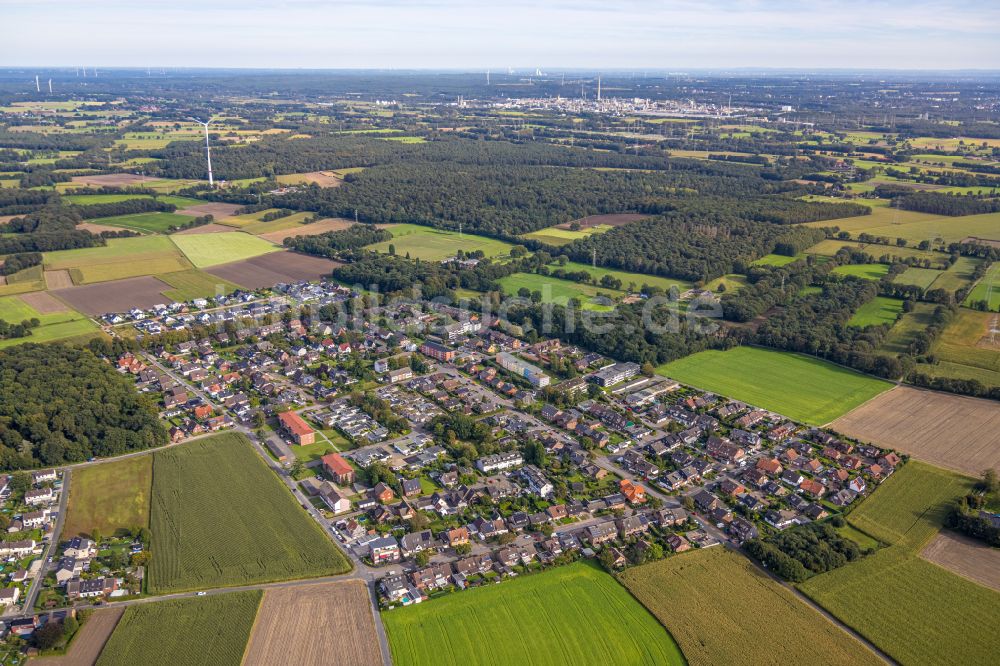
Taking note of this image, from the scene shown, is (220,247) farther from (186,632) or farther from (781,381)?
(186,632)

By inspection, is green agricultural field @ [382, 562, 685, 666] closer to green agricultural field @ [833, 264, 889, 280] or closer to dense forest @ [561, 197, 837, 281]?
dense forest @ [561, 197, 837, 281]

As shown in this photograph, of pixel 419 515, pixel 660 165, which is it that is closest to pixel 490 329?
pixel 419 515

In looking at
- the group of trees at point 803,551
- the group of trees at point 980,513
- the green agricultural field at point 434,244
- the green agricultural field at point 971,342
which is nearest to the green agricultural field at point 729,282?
the green agricultural field at point 971,342

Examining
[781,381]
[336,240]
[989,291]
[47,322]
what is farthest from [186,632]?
[989,291]

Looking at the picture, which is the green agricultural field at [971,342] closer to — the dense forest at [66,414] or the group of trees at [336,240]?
the dense forest at [66,414]

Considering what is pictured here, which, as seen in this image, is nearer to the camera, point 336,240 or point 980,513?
point 980,513

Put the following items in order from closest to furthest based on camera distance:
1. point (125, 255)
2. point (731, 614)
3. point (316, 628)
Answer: point (316, 628)
point (731, 614)
point (125, 255)
